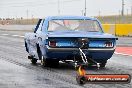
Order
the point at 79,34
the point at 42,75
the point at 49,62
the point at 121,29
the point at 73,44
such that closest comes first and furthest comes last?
the point at 42,75 < the point at 73,44 < the point at 79,34 < the point at 49,62 < the point at 121,29

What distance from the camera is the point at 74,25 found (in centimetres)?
1380

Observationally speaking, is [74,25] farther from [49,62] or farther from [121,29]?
[121,29]

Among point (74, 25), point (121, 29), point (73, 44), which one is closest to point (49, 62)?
point (73, 44)

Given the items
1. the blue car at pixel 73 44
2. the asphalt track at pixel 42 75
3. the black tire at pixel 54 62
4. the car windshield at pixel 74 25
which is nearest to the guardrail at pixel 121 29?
the asphalt track at pixel 42 75

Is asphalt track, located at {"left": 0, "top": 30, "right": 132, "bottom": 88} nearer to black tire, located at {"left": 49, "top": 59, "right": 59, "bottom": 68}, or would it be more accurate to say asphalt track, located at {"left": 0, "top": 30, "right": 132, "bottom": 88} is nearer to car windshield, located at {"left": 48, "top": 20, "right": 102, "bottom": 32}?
black tire, located at {"left": 49, "top": 59, "right": 59, "bottom": 68}

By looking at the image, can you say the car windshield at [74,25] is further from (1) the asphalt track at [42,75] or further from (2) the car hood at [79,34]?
(1) the asphalt track at [42,75]

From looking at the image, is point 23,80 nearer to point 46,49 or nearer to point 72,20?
point 46,49

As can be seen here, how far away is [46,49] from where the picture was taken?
41.2 ft

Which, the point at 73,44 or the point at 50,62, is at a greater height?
the point at 73,44

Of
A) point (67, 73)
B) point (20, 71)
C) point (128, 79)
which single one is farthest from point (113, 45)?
point (128, 79)

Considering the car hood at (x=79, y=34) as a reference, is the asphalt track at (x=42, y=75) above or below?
below

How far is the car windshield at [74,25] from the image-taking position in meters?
13.7

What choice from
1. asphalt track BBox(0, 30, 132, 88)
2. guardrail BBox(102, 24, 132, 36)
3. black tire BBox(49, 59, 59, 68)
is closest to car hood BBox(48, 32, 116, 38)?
black tire BBox(49, 59, 59, 68)

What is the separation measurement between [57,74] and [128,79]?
3635 mm
